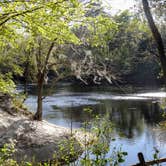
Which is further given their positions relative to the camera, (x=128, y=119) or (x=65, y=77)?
(x=128, y=119)

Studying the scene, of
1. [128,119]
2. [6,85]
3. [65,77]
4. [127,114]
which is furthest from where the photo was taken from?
[127,114]

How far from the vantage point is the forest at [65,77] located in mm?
5855

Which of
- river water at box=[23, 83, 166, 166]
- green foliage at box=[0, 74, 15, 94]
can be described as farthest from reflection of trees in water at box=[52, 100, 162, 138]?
green foliage at box=[0, 74, 15, 94]

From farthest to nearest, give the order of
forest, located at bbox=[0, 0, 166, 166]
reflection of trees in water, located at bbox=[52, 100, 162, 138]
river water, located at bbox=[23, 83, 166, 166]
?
reflection of trees in water, located at bbox=[52, 100, 162, 138], river water, located at bbox=[23, 83, 166, 166], forest, located at bbox=[0, 0, 166, 166]

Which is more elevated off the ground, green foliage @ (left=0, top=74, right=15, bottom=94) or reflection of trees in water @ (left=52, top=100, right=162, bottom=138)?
green foliage @ (left=0, top=74, right=15, bottom=94)

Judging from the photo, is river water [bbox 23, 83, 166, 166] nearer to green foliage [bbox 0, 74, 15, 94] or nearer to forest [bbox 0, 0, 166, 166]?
forest [bbox 0, 0, 166, 166]

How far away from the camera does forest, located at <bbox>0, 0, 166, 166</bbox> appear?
19.2ft

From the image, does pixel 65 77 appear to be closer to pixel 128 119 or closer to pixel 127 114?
pixel 128 119

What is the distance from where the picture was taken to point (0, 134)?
16484 millimetres

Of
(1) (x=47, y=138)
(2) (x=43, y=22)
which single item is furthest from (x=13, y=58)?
(2) (x=43, y=22)

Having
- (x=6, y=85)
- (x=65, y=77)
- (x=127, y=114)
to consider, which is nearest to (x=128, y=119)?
(x=127, y=114)

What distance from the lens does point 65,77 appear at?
22984 millimetres

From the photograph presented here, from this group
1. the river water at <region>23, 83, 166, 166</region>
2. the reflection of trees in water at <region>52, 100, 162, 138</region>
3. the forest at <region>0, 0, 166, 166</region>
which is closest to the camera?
the forest at <region>0, 0, 166, 166</region>

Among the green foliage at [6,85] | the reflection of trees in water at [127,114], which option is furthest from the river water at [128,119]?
the green foliage at [6,85]
